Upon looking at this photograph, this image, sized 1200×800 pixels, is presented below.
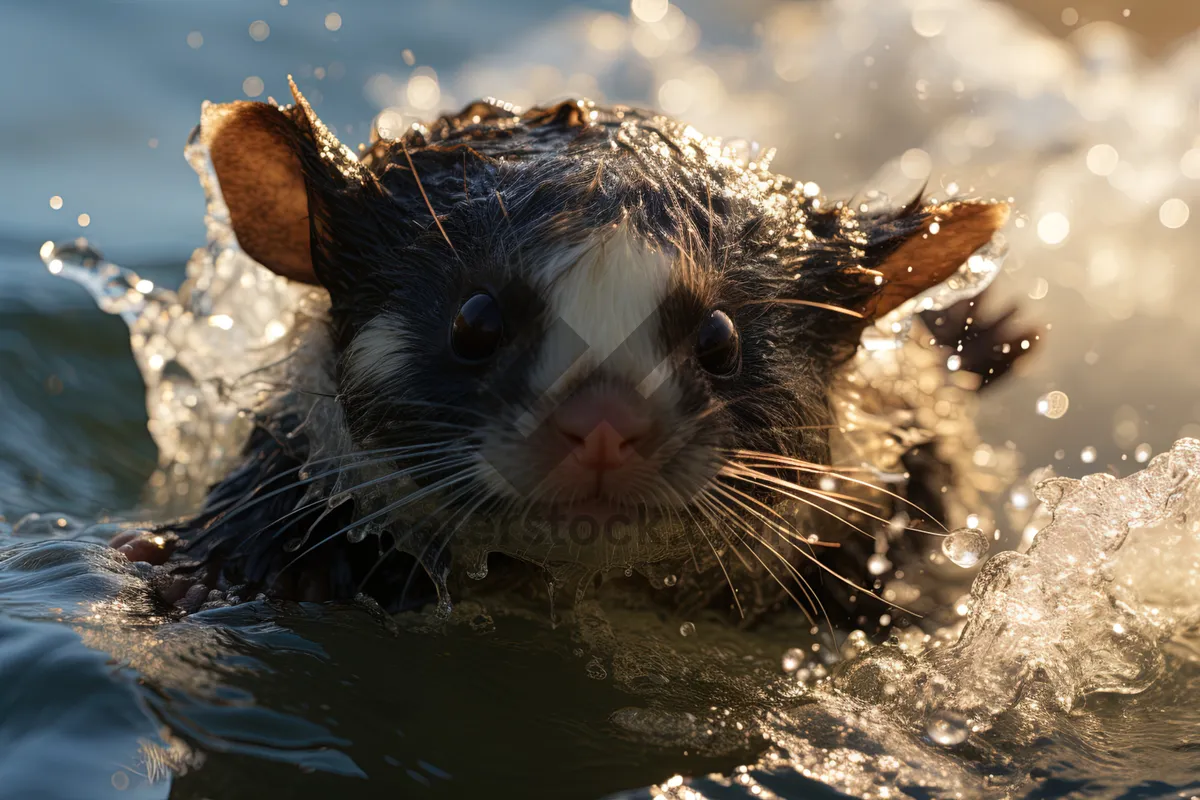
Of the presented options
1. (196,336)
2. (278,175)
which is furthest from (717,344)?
(196,336)

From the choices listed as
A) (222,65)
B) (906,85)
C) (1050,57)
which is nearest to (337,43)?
(222,65)

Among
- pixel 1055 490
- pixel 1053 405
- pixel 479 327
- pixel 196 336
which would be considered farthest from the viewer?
pixel 1053 405

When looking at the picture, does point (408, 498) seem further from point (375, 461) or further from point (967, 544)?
point (967, 544)

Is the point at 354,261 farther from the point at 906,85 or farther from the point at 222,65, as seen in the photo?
the point at 906,85

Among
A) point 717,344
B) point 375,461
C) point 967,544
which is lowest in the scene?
point 375,461

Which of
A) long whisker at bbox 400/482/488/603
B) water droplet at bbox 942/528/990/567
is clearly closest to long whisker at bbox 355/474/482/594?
long whisker at bbox 400/482/488/603

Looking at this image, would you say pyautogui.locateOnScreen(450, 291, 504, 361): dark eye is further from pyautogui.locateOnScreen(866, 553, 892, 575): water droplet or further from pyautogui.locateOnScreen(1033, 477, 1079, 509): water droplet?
pyautogui.locateOnScreen(1033, 477, 1079, 509): water droplet

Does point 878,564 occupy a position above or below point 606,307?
below
